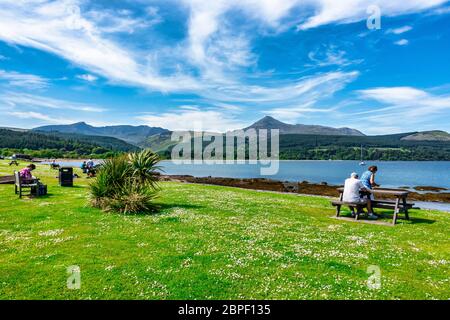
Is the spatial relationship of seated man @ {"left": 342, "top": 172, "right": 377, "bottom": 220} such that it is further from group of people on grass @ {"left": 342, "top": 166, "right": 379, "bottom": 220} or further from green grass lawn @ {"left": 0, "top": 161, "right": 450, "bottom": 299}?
green grass lawn @ {"left": 0, "top": 161, "right": 450, "bottom": 299}

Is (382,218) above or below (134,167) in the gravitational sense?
below

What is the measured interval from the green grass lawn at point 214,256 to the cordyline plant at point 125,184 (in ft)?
4.59

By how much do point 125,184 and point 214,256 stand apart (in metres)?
11.2

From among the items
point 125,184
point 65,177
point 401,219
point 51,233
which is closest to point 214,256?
point 51,233

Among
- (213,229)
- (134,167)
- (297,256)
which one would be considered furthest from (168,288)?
(134,167)

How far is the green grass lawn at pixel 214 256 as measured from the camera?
7566 mm

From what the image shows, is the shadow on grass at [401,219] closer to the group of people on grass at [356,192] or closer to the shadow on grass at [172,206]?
the group of people on grass at [356,192]

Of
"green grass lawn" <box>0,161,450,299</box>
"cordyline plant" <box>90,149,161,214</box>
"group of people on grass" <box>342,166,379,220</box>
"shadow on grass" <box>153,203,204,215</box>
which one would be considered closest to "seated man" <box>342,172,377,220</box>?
"group of people on grass" <box>342,166,379,220</box>

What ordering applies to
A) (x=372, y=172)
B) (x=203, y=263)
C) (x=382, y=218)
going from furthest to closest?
1. (x=372, y=172)
2. (x=382, y=218)
3. (x=203, y=263)

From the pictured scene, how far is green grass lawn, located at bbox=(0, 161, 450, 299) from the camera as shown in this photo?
24.8 feet

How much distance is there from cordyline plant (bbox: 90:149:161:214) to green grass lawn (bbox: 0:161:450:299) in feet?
4.59

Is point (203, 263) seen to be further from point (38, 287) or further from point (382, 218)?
point (382, 218)

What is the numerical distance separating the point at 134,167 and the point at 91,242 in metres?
9.84
